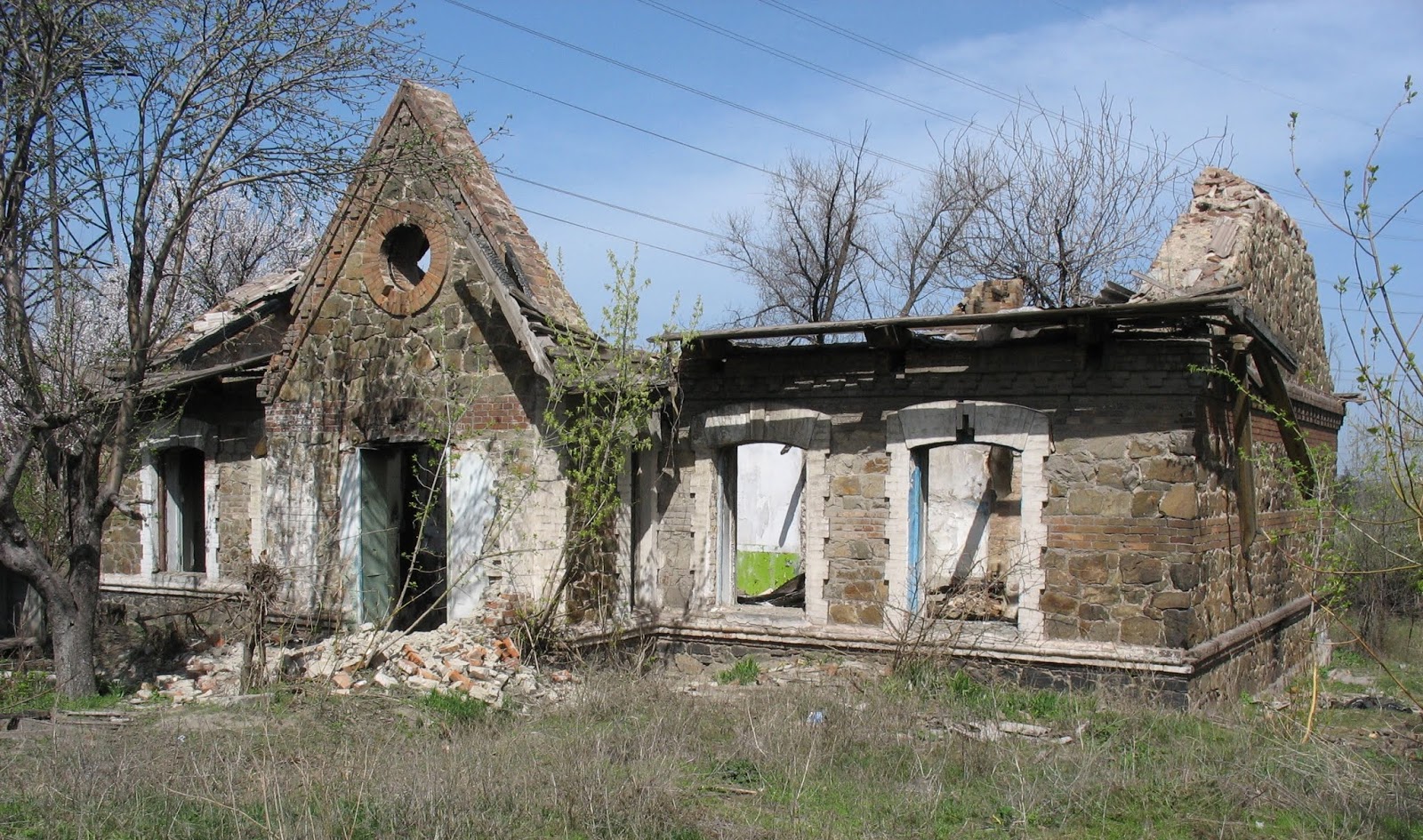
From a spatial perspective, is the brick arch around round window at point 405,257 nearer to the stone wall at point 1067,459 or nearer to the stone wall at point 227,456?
the stone wall at point 227,456

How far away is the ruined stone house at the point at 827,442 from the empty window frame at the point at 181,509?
1139mm

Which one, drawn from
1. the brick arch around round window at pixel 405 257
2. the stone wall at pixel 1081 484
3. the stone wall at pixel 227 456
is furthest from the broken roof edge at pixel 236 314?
the stone wall at pixel 1081 484

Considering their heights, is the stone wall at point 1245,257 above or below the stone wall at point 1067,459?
above

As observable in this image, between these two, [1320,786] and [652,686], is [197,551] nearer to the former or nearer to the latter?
[652,686]

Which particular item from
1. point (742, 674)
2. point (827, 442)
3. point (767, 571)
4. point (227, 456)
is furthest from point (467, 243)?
point (767, 571)

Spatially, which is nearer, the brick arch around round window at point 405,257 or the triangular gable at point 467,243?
the triangular gable at point 467,243

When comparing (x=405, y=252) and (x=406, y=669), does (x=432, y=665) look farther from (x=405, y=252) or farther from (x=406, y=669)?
(x=405, y=252)

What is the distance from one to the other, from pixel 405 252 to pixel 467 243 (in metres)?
1.46

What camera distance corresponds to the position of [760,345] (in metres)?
12.3

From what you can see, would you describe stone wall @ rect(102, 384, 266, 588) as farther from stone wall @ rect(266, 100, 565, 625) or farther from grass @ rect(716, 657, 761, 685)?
grass @ rect(716, 657, 761, 685)

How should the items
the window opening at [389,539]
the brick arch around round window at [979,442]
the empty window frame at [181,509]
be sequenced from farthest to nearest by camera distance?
the empty window frame at [181,509]
the window opening at [389,539]
the brick arch around round window at [979,442]

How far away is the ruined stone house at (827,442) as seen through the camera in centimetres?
1053

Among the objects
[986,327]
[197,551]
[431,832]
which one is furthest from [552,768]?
[197,551]

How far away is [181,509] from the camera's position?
15656 mm
